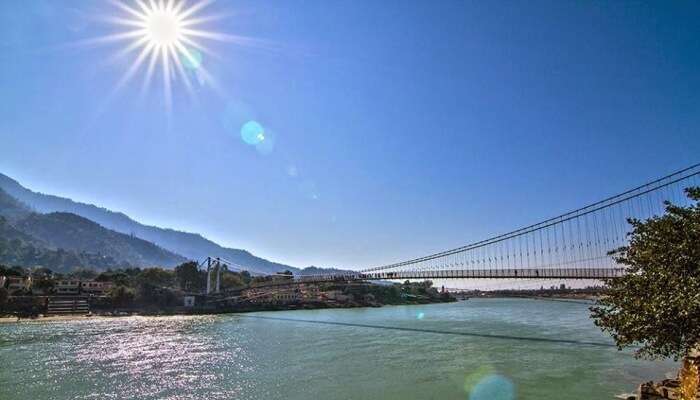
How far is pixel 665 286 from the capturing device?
42.1 feet

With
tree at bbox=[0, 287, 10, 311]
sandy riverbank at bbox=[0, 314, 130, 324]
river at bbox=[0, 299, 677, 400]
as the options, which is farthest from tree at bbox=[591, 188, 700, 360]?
tree at bbox=[0, 287, 10, 311]

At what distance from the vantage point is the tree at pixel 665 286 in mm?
12156

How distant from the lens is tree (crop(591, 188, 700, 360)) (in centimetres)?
1216

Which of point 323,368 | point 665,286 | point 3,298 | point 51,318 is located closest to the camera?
point 665,286

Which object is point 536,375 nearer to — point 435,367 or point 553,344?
point 435,367

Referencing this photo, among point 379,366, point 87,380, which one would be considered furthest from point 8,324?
point 379,366

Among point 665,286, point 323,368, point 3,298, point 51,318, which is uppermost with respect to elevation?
point 665,286

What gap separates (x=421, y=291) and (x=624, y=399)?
141779mm

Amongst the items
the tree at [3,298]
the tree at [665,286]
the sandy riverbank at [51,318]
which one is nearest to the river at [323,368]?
the tree at [665,286]

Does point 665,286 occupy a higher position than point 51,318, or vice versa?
point 665,286

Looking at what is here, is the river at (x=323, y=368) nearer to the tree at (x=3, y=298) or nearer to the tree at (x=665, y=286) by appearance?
the tree at (x=665, y=286)

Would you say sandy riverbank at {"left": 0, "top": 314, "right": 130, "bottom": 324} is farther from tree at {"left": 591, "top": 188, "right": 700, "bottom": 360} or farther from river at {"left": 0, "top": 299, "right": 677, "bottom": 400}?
tree at {"left": 591, "top": 188, "right": 700, "bottom": 360}

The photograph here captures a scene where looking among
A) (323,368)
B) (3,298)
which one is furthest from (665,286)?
(3,298)

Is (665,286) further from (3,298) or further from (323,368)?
(3,298)
